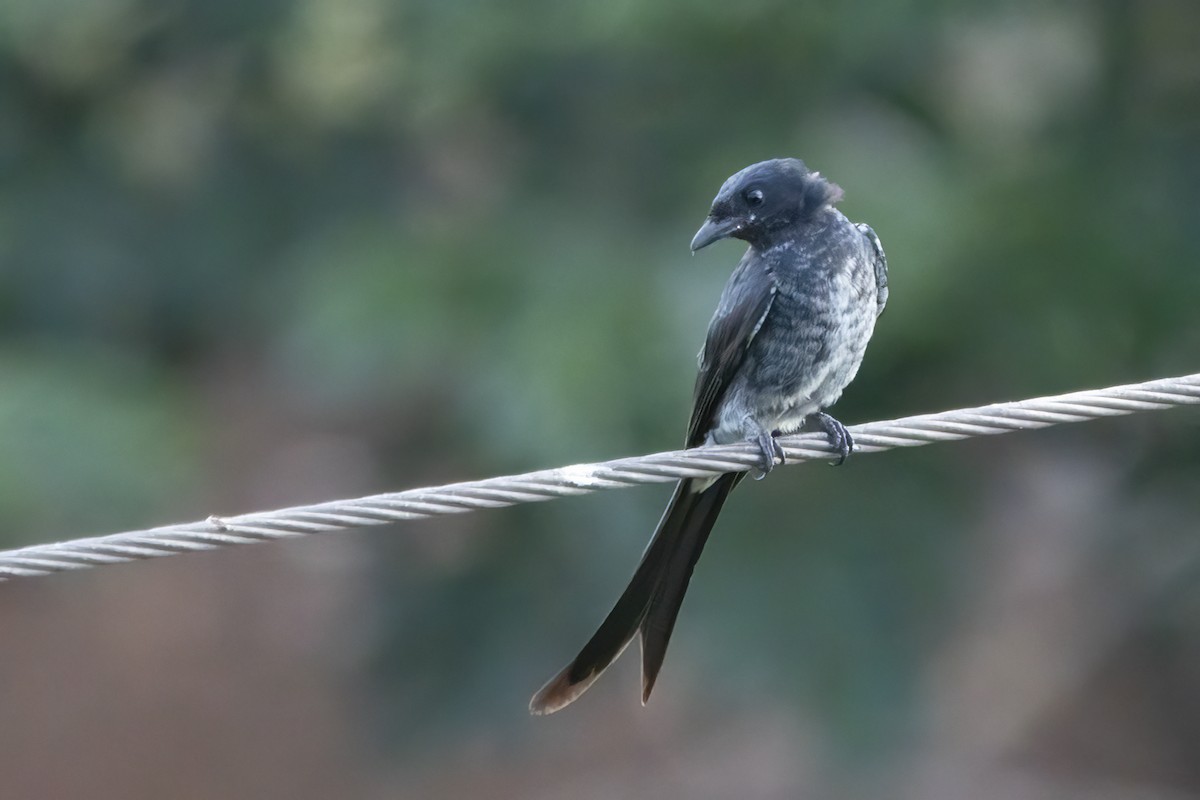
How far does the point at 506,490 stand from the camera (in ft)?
10.6

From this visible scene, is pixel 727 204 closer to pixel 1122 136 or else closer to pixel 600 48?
pixel 600 48

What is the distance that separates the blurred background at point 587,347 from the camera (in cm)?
660

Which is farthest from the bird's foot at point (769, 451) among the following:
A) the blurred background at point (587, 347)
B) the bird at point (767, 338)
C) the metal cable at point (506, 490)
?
the blurred background at point (587, 347)

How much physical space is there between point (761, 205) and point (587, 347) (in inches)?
57.9

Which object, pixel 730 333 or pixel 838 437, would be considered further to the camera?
pixel 730 333

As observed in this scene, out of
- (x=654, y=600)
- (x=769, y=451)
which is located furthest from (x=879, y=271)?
(x=654, y=600)

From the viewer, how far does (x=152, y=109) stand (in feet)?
27.2

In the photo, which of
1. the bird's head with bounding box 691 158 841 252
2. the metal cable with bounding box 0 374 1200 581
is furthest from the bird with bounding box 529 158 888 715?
the metal cable with bounding box 0 374 1200 581

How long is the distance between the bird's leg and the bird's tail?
12.3 inches

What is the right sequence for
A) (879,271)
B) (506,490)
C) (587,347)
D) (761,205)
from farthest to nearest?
1. (587,347)
2. (879,271)
3. (761,205)
4. (506,490)

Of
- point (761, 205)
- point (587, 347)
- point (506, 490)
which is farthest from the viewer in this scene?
point (587, 347)

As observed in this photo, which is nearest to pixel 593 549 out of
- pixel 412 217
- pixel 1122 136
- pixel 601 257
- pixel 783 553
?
pixel 783 553

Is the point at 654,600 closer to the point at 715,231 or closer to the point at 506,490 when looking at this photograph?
the point at 715,231

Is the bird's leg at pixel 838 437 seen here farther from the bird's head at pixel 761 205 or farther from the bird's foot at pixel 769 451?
the bird's head at pixel 761 205
